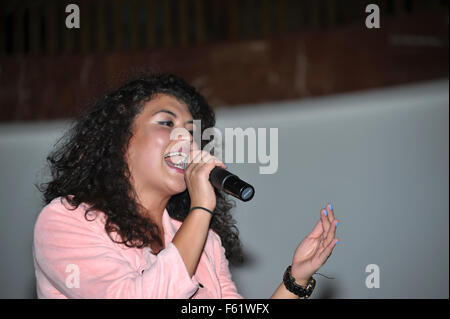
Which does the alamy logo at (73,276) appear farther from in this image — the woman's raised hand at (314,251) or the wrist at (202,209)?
the woman's raised hand at (314,251)

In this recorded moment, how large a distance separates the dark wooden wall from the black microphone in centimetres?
176

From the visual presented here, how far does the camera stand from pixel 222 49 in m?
2.95

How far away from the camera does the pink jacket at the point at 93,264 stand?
107cm

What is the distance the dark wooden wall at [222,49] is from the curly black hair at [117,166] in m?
1.23

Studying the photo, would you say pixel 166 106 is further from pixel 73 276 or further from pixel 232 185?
pixel 73 276

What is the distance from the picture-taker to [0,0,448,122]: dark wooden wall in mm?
2707

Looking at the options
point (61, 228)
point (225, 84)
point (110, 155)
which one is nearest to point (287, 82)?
point (225, 84)

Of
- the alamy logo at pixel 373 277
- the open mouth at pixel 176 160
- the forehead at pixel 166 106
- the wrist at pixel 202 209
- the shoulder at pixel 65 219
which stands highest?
the forehead at pixel 166 106

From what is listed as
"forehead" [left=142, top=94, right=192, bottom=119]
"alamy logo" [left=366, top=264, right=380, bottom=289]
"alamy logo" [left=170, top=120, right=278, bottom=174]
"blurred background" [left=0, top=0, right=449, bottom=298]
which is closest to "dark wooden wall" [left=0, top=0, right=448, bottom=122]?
"blurred background" [left=0, top=0, right=449, bottom=298]

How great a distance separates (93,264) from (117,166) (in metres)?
0.41

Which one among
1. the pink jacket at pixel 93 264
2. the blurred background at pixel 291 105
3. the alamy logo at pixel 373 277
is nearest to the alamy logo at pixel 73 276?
the pink jacket at pixel 93 264

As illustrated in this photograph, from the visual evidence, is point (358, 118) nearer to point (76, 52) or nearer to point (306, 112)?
point (306, 112)

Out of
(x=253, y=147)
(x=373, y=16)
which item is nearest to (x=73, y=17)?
(x=253, y=147)

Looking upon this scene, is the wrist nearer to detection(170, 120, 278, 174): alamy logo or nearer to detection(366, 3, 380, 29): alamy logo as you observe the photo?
detection(170, 120, 278, 174): alamy logo
